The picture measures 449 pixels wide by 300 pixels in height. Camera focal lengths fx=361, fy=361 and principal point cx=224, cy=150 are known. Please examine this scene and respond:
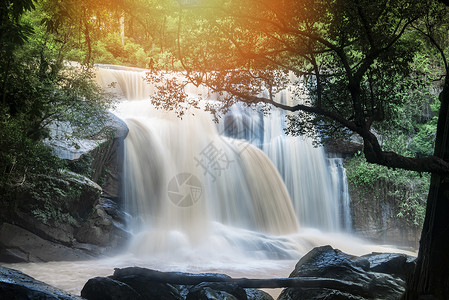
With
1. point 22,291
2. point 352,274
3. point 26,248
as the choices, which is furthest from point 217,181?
point 22,291

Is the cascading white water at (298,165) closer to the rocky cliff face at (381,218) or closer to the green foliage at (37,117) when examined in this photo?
the rocky cliff face at (381,218)

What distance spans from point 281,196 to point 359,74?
40.9 feet

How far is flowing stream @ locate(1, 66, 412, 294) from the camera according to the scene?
1232cm

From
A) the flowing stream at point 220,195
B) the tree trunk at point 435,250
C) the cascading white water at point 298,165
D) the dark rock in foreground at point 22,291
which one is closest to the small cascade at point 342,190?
the flowing stream at point 220,195

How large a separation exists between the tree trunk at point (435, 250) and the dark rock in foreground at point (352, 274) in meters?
1.45

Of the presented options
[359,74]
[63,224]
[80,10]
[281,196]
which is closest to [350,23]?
[359,74]

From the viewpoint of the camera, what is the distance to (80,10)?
7.43 meters

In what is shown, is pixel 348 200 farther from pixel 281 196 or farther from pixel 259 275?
pixel 259 275

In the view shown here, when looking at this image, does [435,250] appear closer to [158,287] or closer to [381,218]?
[158,287]

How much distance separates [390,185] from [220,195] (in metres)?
9.08

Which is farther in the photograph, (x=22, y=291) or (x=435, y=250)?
(x=435, y=250)

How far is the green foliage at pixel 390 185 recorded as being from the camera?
59.9 ft

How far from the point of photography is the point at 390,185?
1867 centimetres

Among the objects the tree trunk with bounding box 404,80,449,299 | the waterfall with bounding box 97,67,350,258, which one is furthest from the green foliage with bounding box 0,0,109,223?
the tree trunk with bounding box 404,80,449,299
